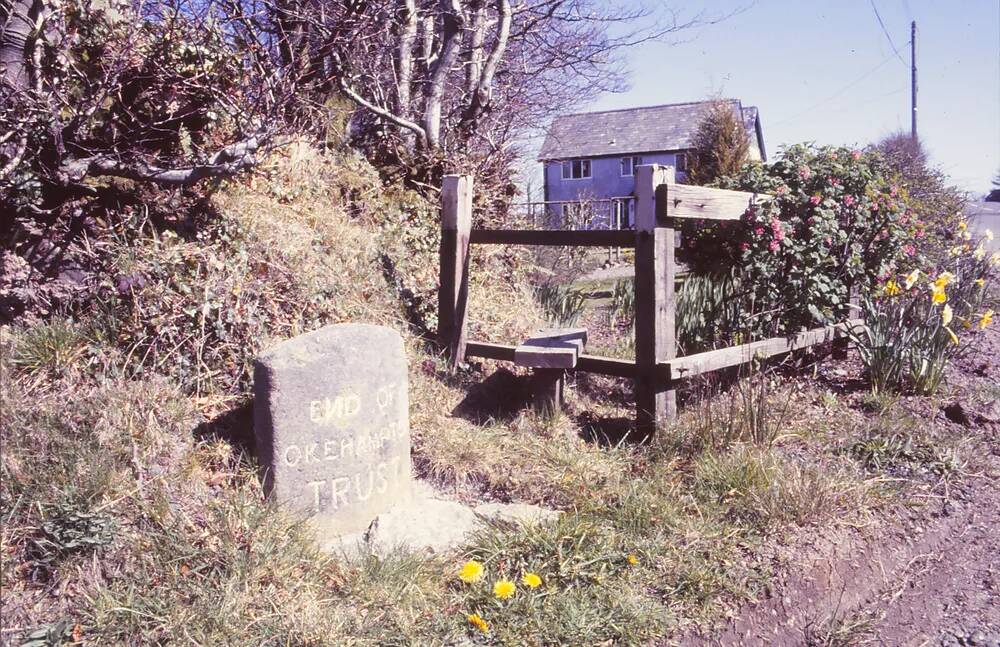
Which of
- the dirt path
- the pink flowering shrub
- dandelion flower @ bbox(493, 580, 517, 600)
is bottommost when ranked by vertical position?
the dirt path

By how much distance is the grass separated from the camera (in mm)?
2771

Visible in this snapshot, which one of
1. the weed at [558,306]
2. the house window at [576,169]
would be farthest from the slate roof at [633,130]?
the weed at [558,306]

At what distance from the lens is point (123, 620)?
8.57 ft

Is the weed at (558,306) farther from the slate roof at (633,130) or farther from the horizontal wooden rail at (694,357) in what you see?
the slate roof at (633,130)

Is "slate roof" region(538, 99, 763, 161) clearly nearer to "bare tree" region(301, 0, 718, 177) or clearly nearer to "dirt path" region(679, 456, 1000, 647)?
"bare tree" region(301, 0, 718, 177)

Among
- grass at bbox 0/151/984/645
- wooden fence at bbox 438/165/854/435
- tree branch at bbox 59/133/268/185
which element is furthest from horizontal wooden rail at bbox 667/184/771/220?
tree branch at bbox 59/133/268/185

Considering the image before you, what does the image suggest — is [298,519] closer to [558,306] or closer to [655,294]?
[655,294]

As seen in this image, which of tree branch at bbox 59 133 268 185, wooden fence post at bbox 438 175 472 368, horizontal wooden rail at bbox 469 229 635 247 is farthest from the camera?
wooden fence post at bbox 438 175 472 368

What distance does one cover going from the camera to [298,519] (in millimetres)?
3316

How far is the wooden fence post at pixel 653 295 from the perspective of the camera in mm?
4453

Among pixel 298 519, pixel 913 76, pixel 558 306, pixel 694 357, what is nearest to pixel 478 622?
pixel 298 519

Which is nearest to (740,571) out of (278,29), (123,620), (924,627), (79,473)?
(924,627)

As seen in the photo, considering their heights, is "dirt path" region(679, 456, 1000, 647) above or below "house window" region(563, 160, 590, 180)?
below

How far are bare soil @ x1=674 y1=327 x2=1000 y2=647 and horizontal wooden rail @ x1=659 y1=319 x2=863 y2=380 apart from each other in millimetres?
1244
